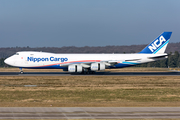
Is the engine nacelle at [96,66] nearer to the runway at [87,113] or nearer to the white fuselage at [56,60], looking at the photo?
the white fuselage at [56,60]

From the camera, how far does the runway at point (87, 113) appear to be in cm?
1406

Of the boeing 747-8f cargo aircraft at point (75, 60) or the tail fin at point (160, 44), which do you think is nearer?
the boeing 747-8f cargo aircraft at point (75, 60)

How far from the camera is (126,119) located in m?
13.6

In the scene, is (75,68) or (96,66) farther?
(96,66)

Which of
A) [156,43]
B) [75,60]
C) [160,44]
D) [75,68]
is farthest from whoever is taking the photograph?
[156,43]

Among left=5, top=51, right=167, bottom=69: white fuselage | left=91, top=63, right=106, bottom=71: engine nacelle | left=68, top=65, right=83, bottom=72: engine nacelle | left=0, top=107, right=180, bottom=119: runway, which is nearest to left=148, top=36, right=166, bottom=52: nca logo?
left=5, top=51, right=167, bottom=69: white fuselage

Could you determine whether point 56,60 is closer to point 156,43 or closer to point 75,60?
point 75,60

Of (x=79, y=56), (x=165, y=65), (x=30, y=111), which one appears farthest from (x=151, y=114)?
(x=165, y=65)

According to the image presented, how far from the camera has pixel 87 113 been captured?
49.4 feet

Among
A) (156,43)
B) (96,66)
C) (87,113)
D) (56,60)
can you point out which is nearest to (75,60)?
(56,60)

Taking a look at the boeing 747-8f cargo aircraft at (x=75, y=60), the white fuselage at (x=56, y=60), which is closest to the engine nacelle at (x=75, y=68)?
the boeing 747-8f cargo aircraft at (x=75, y=60)

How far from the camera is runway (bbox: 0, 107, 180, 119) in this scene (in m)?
14.1

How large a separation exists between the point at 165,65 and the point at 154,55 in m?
57.5

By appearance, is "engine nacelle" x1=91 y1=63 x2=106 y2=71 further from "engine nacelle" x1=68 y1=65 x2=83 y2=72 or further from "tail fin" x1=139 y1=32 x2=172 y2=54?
"tail fin" x1=139 y1=32 x2=172 y2=54
